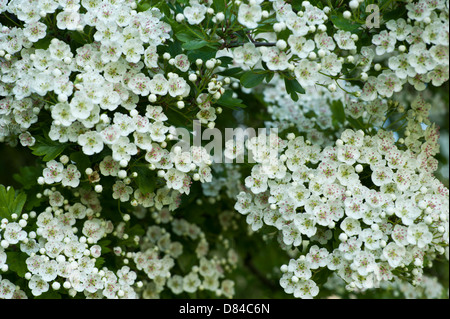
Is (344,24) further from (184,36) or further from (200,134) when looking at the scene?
(200,134)

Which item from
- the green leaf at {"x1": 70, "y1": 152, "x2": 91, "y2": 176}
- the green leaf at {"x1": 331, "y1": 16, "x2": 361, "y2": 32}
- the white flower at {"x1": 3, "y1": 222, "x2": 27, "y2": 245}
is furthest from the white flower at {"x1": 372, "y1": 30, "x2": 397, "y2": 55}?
the white flower at {"x1": 3, "y1": 222, "x2": 27, "y2": 245}

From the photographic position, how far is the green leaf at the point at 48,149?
8.41 ft

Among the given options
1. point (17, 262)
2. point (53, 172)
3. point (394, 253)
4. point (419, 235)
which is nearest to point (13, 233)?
point (17, 262)

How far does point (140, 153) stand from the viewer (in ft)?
8.81

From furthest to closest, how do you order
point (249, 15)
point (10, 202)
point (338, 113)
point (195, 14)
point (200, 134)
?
point (338, 113), point (200, 134), point (10, 202), point (195, 14), point (249, 15)

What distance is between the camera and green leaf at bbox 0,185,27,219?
8.89 feet

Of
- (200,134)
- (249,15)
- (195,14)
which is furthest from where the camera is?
(200,134)

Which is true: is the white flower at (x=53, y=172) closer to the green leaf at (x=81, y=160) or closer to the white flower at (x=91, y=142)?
the green leaf at (x=81, y=160)

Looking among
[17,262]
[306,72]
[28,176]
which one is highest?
[306,72]

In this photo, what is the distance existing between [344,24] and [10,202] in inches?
78.8

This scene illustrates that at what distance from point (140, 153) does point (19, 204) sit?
728 mm

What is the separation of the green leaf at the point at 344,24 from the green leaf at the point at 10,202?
6.27 feet

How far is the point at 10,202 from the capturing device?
109 inches

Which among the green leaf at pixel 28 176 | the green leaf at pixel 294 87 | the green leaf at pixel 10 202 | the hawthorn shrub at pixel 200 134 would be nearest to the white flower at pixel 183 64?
the hawthorn shrub at pixel 200 134
